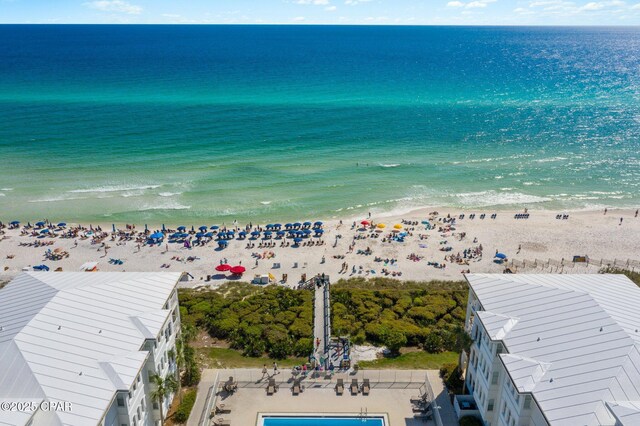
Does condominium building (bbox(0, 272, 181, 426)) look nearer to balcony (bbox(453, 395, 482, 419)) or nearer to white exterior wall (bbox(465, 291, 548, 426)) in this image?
balcony (bbox(453, 395, 482, 419))

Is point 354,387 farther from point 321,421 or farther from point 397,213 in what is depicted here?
point 397,213

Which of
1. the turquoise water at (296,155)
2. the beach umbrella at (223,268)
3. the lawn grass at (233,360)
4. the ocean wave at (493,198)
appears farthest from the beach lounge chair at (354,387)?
the ocean wave at (493,198)

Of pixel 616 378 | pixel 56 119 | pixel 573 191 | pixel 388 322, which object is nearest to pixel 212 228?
pixel 388 322

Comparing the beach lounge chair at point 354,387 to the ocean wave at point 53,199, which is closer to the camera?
the beach lounge chair at point 354,387

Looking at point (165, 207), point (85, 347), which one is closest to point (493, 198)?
point (165, 207)

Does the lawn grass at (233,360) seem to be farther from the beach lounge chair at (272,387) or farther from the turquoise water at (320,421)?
the turquoise water at (320,421)

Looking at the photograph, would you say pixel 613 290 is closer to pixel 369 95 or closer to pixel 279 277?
pixel 279 277

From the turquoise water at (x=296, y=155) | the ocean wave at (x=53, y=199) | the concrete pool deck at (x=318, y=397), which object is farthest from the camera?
the turquoise water at (x=296, y=155)

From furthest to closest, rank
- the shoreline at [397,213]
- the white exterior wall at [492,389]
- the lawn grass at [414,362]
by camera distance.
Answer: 1. the shoreline at [397,213]
2. the lawn grass at [414,362]
3. the white exterior wall at [492,389]

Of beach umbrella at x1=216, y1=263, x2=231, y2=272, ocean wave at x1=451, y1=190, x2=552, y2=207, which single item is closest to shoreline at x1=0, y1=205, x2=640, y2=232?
ocean wave at x1=451, y1=190, x2=552, y2=207
